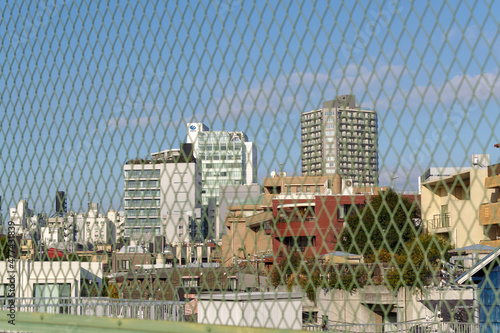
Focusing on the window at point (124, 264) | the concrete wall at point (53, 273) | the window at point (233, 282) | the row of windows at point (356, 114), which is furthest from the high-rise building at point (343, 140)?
the concrete wall at point (53, 273)

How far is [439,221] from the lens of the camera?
2.47m

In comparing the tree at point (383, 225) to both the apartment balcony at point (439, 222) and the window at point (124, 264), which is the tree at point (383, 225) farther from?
the window at point (124, 264)

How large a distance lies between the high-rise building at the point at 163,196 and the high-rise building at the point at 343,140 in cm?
54

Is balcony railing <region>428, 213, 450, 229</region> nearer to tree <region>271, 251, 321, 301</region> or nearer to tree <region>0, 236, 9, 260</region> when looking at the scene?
tree <region>271, 251, 321, 301</region>

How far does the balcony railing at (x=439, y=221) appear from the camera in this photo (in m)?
2.39

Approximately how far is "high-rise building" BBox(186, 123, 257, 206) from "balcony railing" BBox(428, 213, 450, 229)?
70 cm

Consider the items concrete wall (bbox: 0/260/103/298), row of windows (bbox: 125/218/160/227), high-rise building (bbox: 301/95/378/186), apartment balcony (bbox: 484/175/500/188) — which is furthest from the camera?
concrete wall (bbox: 0/260/103/298)

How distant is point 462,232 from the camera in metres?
2.30

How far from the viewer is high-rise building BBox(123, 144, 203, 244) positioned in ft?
9.62

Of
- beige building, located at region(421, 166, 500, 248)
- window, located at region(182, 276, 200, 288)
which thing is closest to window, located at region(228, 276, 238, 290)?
window, located at region(182, 276, 200, 288)

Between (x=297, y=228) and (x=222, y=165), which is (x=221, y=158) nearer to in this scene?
(x=222, y=165)

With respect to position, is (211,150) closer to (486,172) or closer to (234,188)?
(234,188)

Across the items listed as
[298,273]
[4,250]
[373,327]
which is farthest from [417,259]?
[4,250]

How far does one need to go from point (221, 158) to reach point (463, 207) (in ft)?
3.32
